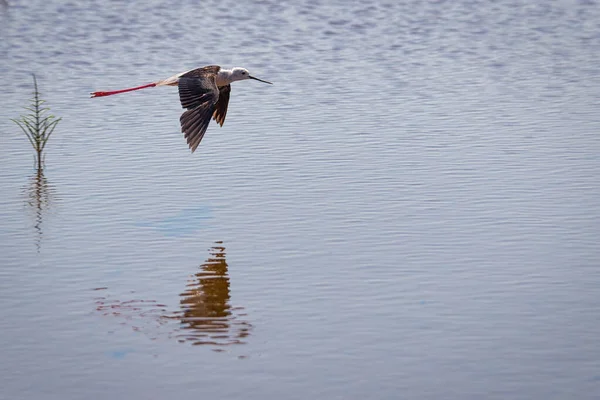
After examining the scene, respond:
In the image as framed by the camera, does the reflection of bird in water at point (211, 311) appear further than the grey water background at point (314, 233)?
Yes

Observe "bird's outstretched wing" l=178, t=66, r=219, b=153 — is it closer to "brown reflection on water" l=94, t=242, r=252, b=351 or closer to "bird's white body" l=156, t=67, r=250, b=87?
"bird's white body" l=156, t=67, r=250, b=87

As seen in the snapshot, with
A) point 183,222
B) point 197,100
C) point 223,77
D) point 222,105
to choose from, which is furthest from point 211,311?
point 222,105

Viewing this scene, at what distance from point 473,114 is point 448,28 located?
6714 mm

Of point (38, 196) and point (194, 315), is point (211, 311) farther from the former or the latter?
point (38, 196)

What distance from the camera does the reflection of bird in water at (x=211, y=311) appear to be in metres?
6.75

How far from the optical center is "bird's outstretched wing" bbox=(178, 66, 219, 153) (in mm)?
9438

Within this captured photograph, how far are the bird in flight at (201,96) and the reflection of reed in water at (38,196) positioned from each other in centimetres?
135

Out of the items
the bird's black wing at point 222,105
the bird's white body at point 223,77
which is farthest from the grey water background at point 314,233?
the bird's white body at point 223,77

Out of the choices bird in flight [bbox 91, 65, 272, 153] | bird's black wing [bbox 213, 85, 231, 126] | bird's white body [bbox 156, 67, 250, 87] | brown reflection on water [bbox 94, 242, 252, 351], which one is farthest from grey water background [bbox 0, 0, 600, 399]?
bird's white body [bbox 156, 67, 250, 87]

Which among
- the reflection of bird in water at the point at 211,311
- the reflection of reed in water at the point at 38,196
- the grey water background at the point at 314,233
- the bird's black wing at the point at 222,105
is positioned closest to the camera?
the grey water background at the point at 314,233

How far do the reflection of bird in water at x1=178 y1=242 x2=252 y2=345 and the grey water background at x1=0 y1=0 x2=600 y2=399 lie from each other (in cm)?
2

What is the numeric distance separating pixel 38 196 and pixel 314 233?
2.70 metres

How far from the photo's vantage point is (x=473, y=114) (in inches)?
497

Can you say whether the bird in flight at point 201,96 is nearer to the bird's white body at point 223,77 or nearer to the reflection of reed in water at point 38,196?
the bird's white body at point 223,77
